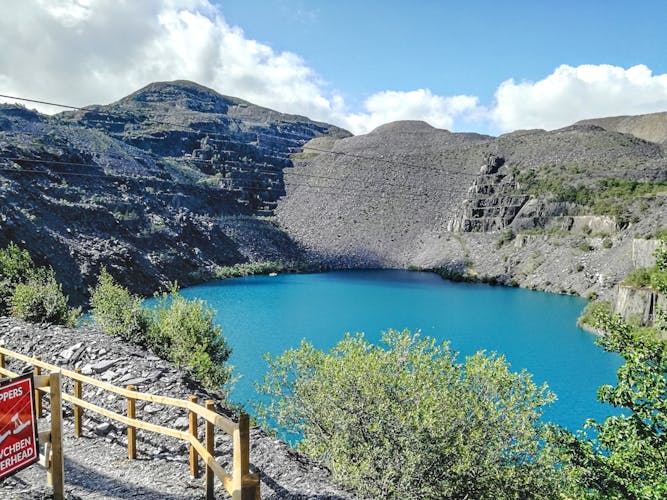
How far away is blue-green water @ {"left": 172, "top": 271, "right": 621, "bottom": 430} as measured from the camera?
18.2 meters

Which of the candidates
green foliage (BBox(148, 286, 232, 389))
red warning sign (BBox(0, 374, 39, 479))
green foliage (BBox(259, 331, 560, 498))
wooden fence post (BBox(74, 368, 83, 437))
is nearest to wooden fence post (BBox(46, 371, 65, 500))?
red warning sign (BBox(0, 374, 39, 479))

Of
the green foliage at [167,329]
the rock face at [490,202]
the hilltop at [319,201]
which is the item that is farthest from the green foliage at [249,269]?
the green foliage at [167,329]

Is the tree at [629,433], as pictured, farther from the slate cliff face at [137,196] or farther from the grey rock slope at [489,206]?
the grey rock slope at [489,206]

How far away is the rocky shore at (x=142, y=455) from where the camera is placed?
507cm

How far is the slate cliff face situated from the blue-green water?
6.00 metres

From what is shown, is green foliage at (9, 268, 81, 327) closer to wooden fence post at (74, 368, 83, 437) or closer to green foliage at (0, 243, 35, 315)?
green foliage at (0, 243, 35, 315)

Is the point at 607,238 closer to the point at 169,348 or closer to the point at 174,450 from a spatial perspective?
the point at 169,348

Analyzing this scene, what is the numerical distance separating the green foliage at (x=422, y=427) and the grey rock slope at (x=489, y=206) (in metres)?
31.9

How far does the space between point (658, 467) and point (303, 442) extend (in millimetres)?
4941

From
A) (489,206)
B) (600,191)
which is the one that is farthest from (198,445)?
(489,206)

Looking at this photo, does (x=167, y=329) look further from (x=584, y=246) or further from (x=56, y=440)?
(x=584, y=246)

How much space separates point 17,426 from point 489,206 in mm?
58193

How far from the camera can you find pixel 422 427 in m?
6.75

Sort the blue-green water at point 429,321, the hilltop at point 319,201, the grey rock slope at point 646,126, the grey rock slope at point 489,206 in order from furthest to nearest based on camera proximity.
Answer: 1. the grey rock slope at point 646,126
2. the grey rock slope at point 489,206
3. the hilltop at point 319,201
4. the blue-green water at point 429,321
